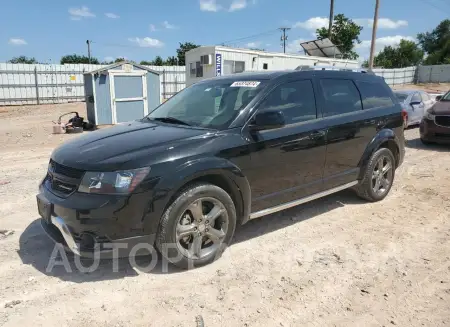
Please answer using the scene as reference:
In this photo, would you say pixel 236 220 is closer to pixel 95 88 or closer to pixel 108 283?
pixel 108 283

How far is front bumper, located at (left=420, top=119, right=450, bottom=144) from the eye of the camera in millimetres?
9062

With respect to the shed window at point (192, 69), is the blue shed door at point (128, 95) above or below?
below

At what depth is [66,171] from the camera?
10.5 feet

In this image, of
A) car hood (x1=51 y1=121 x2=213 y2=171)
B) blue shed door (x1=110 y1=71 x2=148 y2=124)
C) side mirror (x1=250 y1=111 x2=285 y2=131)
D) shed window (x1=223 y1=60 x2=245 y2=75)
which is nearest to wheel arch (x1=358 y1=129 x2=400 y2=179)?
side mirror (x1=250 y1=111 x2=285 y2=131)

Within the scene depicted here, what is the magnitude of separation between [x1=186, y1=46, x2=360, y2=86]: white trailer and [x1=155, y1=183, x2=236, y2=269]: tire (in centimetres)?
1103

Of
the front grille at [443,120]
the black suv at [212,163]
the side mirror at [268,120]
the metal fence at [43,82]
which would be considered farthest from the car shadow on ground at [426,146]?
the metal fence at [43,82]

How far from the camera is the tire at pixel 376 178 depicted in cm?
502

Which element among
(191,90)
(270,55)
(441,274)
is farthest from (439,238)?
(270,55)

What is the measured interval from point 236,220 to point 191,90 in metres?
1.83

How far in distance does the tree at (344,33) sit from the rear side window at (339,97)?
3797 centimetres

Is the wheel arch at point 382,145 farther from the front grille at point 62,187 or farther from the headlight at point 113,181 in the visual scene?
the front grille at point 62,187

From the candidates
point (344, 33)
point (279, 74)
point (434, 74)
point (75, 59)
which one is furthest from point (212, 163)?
point (75, 59)

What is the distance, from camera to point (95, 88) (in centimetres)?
1249

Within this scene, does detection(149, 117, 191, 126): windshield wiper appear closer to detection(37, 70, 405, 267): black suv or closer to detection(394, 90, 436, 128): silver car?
detection(37, 70, 405, 267): black suv
